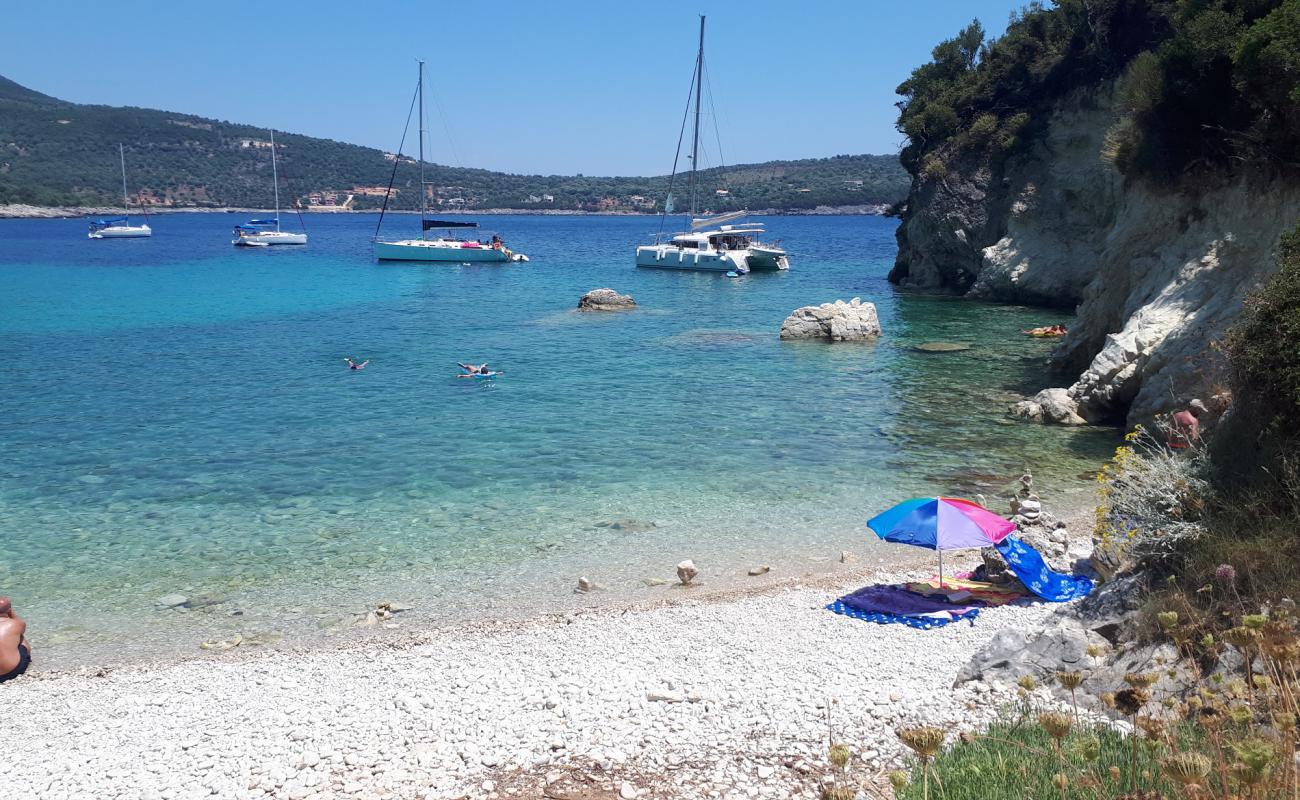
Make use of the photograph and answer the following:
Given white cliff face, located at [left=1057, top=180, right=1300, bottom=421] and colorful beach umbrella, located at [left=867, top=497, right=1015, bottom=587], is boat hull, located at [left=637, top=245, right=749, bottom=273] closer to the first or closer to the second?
white cliff face, located at [left=1057, top=180, right=1300, bottom=421]

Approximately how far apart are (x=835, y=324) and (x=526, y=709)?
25.2 meters

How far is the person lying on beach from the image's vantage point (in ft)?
31.1

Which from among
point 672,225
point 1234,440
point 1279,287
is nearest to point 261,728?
point 1234,440

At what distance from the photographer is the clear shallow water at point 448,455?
11.9 meters

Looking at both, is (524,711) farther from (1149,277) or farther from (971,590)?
(1149,277)

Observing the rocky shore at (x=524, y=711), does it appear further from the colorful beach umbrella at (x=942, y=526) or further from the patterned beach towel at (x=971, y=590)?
the colorful beach umbrella at (x=942, y=526)

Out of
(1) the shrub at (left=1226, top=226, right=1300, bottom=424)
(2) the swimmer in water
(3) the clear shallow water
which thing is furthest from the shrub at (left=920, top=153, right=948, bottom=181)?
(1) the shrub at (left=1226, top=226, right=1300, bottom=424)

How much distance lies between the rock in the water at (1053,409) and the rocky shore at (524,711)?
9.76m

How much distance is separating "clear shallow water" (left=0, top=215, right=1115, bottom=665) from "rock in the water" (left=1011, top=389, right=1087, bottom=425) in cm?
46

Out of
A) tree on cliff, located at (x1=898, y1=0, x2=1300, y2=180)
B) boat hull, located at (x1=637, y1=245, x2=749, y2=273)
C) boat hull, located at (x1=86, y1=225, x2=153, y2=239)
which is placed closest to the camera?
tree on cliff, located at (x1=898, y1=0, x2=1300, y2=180)

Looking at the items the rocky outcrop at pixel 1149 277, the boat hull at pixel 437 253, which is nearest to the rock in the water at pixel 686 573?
the rocky outcrop at pixel 1149 277

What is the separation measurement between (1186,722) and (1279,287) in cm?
529

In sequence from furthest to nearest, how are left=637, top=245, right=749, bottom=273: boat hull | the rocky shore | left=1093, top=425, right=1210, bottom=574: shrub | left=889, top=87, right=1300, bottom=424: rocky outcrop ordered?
left=637, top=245, right=749, bottom=273: boat hull
left=889, top=87, right=1300, bottom=424: rocky outcrop
left=1093, top=425, right=1210, bottom=574: shrub
the rocky shore

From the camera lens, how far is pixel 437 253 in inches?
2655
